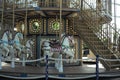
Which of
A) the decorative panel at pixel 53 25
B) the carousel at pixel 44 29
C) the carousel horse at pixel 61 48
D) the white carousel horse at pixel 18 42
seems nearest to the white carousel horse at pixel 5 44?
the carousel at pixel 44 29

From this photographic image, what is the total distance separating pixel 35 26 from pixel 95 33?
3758mm

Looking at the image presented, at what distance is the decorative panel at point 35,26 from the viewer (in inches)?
597

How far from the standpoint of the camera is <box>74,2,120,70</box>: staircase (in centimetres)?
1323

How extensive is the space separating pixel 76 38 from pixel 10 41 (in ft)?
14.2

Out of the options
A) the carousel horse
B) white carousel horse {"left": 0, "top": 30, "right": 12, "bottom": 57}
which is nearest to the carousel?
white carousel horse {"left": 0, "top": 30, "right": 12, "bottom": 57}

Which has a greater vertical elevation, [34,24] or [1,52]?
[34,24]

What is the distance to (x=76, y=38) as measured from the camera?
1571 centimetres

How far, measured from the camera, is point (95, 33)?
1455 centimetres

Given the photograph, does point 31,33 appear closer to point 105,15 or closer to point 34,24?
point 34,24

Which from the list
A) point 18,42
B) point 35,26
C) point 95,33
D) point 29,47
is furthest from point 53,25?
point 95,33

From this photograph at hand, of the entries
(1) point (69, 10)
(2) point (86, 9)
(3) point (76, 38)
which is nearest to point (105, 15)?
(2) point (86, 9)

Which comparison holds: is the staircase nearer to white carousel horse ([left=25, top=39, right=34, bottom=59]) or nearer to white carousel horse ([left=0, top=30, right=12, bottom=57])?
white carousel horse ([left=25, top=39, right=34, bottom=59])

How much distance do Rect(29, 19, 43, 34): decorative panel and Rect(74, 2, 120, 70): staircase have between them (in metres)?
2.17

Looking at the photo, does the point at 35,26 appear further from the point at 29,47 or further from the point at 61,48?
the point at 61,48
